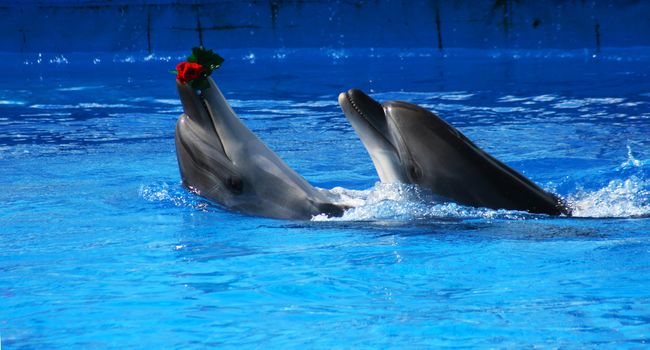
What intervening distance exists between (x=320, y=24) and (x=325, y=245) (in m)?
10.9

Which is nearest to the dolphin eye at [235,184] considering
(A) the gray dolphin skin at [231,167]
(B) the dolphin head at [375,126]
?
(A) the gray dolphin skin at [231,167]

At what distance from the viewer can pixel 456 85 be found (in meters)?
12.8

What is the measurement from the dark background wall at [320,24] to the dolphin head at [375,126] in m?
9.41

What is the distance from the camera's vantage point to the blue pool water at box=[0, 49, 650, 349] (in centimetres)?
400

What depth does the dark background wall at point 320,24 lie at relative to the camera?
1499cm

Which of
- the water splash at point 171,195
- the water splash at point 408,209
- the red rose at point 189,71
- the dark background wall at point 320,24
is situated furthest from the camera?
the dark background wall at point 320,24

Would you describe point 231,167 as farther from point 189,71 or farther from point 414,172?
point 414,172

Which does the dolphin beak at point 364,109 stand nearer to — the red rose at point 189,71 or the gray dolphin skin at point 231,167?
the gray dolphin skin at point 231,167

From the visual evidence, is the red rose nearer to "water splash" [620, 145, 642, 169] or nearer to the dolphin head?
the dolphin head

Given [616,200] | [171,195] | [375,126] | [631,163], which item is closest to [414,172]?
[375,126]

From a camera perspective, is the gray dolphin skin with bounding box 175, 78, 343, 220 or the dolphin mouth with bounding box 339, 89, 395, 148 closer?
the dolphin mouth with bounding box 339, 89, 395, 148

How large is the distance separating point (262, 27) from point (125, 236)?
10606mm

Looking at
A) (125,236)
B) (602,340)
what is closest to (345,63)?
(125,236)

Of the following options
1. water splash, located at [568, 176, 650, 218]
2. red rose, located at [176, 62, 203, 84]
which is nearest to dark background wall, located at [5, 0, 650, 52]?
water splash, located at [568, 176, 650, 218]
